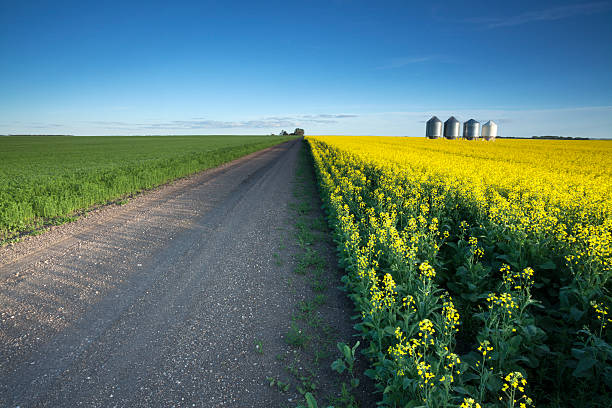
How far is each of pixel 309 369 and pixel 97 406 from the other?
2586 millimetres

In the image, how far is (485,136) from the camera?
6931 centimetres

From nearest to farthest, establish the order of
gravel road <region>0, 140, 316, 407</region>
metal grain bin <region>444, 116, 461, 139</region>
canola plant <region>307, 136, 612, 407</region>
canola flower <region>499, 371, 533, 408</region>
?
canola flower <region>499, 371, 533, 408</region>, canola plant <region>307, 136, 612, 407</region>, gravel road <region>0, 140, 316, 407</region>, metal grain bin <region>444, 116, 461, 139</region>

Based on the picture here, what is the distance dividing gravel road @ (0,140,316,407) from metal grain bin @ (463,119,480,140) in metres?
73.5

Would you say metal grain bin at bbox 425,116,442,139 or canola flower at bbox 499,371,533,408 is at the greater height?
metal grain bin at bbox 425,116,442,139

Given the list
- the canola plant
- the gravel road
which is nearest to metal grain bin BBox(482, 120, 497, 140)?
the canola plant

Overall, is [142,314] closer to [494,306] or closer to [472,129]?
[494,306]

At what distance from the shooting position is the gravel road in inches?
149

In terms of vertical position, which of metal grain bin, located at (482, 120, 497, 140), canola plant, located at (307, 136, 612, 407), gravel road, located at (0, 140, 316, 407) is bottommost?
gravel road, located at (0, 140, 316, 407)

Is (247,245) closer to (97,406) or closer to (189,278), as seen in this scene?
(189,278)

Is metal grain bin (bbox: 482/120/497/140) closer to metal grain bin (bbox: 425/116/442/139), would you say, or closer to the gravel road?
metal grain bin (bbox: 425/116/442/139)

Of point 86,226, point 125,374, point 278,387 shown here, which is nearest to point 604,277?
point 278,387

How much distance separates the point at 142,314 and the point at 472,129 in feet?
260

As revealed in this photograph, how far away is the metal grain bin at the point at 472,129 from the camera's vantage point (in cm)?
6925

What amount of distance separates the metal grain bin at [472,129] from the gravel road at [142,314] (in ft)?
241
